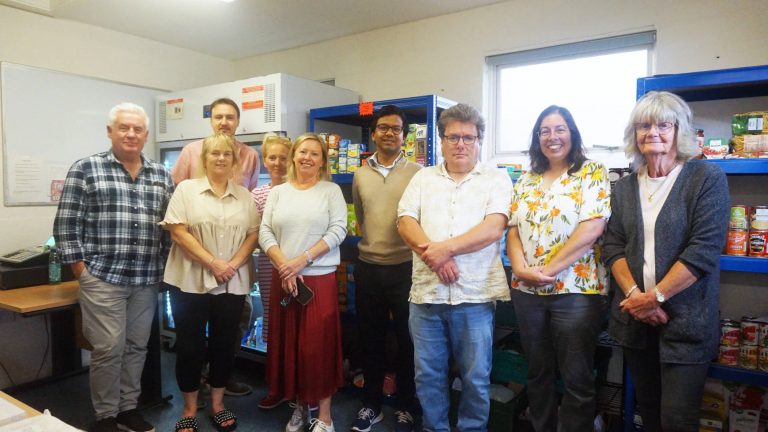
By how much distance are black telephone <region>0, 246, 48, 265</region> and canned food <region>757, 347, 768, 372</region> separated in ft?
12.9

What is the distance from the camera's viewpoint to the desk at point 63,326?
2.52 meters

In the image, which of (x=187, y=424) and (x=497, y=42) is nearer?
(x=187, y=424)

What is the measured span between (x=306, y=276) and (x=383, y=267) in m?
0.39

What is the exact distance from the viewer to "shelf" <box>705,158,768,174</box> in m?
2.03

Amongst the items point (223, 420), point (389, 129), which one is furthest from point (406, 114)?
point (223, 420)

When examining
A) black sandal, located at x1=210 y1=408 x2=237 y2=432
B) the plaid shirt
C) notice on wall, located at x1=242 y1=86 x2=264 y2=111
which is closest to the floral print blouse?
black sandal, located at x1=210 y1=408 x2=237 y2=432

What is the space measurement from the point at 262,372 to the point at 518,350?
1.83 metres

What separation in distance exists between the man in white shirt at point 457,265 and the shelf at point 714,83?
0.84m

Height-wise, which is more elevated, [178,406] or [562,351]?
[562,351]

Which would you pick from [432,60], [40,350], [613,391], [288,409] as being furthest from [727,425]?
[40,350]

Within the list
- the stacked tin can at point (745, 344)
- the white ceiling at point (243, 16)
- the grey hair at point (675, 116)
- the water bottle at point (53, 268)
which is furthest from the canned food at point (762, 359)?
the water bottle at point (53, 268)

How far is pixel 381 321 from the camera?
255 cm

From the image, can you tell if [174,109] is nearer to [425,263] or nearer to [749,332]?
[425,263]

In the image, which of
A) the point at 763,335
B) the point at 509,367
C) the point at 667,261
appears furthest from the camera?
the point at 509,367
